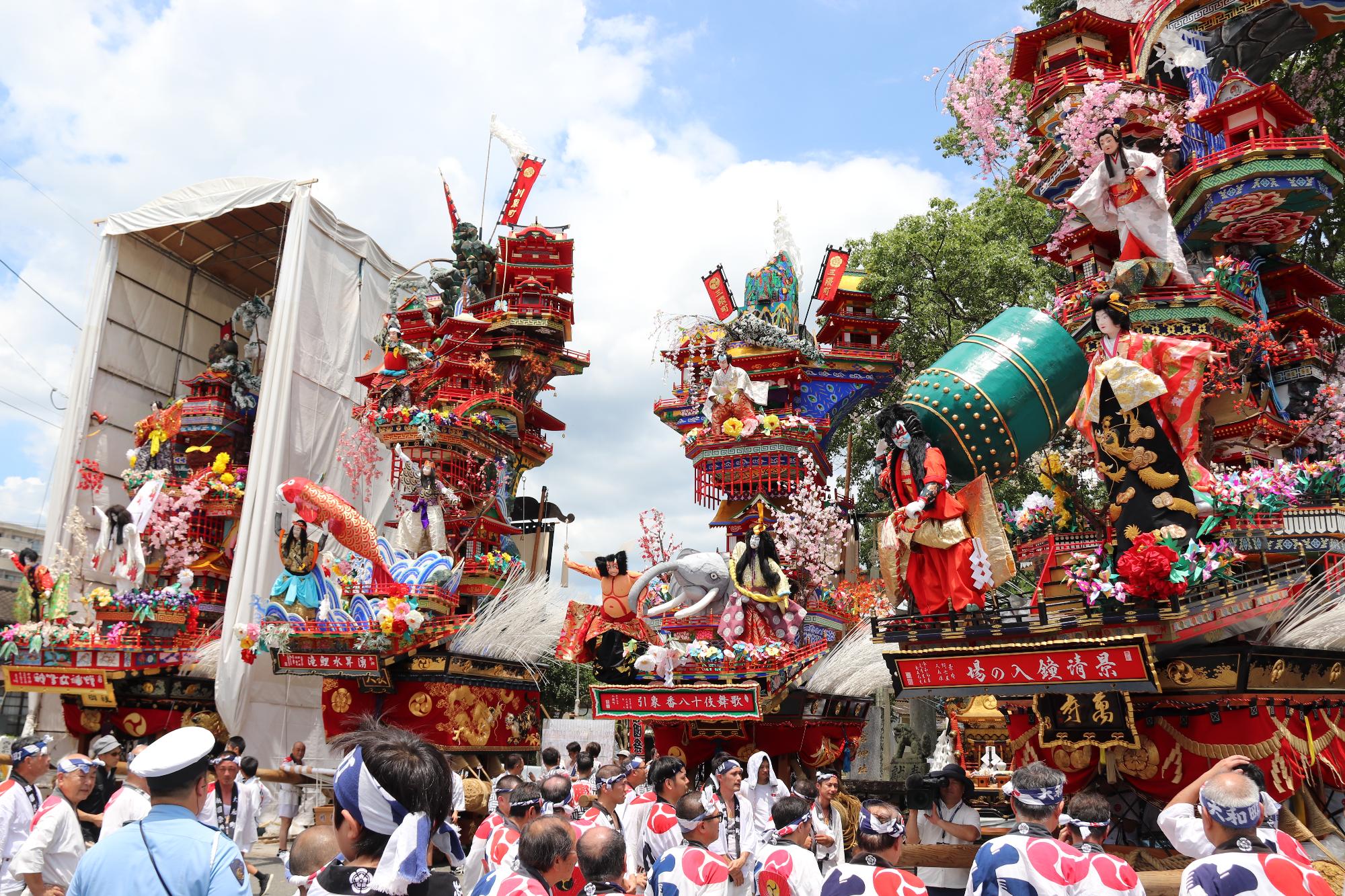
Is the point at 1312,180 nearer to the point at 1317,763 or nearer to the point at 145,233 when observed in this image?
the point at 1317,763

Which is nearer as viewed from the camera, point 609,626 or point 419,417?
point 609,626

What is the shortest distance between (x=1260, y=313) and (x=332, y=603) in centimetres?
1469

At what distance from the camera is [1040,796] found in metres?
4.52

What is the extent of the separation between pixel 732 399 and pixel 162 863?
1323 cm

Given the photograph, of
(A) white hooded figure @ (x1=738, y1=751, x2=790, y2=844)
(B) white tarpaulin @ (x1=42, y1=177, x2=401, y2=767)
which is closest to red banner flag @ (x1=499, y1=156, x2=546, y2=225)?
(B) white tarpaulin @ (x1=42, y1=177, x2=401, y2=767)

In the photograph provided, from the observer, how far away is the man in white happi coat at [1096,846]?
421 cm

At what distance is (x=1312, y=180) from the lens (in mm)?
13047

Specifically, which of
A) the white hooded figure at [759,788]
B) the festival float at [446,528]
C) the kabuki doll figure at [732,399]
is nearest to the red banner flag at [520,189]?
the festival float at [446,528]

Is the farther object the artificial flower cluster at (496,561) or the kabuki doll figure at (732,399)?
the artificial flower cluster at (496,561)

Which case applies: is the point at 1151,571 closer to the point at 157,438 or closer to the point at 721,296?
the point at 721,296

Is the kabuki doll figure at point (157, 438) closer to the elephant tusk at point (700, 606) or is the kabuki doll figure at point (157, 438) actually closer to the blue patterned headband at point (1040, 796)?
the elephant tusk at point (700, 606)

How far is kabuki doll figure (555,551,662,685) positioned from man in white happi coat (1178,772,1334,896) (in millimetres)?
10340

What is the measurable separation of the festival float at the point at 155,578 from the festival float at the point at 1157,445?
49.3 feet

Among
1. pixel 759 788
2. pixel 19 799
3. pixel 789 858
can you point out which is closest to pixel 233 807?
pixel 19 799
